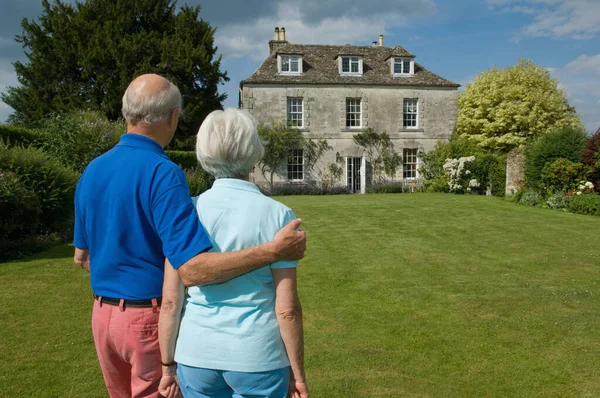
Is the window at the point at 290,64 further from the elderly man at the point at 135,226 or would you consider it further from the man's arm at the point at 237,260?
the man's arm at the point at 237,260

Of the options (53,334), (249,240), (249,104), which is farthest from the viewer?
(249,104)

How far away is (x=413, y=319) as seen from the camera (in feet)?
15.8

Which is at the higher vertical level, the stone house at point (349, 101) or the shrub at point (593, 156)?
the stone house at point (349, 101)

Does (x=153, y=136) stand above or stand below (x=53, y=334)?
above

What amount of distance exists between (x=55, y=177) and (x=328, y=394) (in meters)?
8.23

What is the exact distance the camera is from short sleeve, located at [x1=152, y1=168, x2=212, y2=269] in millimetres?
1695

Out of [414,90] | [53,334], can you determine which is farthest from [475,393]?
[414,90]

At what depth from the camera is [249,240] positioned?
173 centimetres

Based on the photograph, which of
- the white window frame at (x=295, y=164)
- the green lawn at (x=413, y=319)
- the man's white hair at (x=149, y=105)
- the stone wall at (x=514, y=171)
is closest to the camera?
the man's white hair at (x=149, y=105)

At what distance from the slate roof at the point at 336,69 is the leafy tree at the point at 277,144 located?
7.58ft

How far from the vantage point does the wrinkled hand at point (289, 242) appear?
167cm

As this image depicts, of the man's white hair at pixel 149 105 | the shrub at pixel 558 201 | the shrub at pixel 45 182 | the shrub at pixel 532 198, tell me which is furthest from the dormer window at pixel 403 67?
the man's white hair at pixel 149 105

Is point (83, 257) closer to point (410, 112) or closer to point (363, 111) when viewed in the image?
A: point (363, 111)

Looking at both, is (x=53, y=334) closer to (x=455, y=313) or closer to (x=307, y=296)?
(x=307, y=296)
